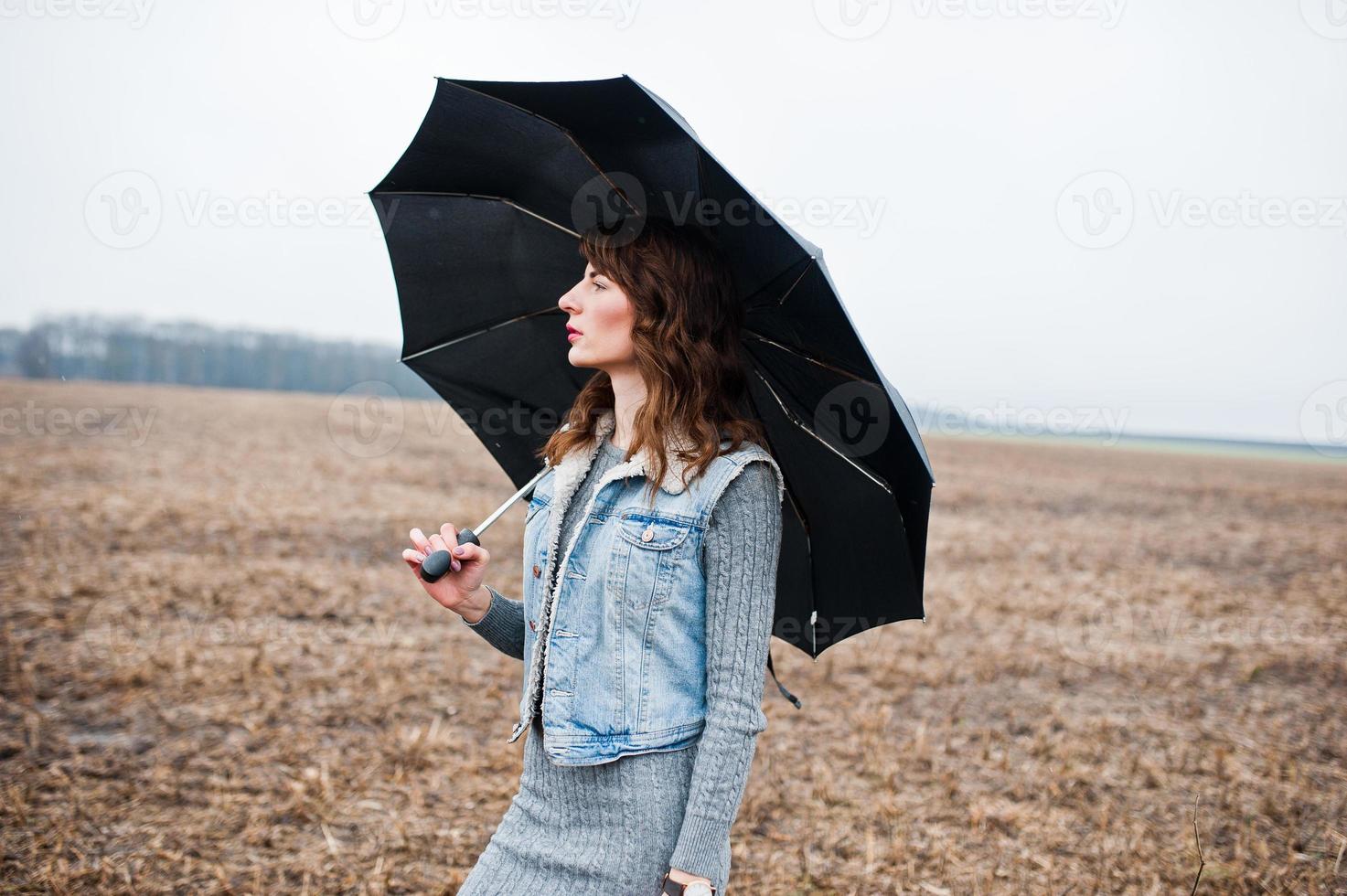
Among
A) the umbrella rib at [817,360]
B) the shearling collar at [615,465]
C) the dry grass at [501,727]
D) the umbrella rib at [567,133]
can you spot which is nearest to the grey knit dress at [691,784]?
the shearling collar at [615,465]

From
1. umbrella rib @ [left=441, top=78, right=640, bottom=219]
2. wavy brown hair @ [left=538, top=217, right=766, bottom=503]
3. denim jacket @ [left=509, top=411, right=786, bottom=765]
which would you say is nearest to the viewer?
denim jacket @ [left=509, top=411, right=786, bottom=765]

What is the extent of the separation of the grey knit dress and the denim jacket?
0.05 m

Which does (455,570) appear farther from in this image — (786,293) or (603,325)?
(786,293)

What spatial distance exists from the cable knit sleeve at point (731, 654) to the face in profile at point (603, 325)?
0.41 meters

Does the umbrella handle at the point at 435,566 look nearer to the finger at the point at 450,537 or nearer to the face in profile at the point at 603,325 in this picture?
the finger at the point at 450,537

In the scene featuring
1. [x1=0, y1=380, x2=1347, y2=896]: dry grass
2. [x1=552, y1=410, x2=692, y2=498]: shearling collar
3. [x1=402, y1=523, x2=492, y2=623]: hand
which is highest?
[x1=552, y1=410, x2=692, y2=498]: shearling collar

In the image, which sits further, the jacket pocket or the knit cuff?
the jacket pocket

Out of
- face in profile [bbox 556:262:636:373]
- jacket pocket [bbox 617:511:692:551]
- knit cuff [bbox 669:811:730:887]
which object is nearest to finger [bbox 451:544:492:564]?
jacket pocket [bbox 617:511:692:551]

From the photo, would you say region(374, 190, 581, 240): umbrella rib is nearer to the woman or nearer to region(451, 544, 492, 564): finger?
the woman

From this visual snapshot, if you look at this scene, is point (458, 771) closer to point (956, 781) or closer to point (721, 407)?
point (956, 781)

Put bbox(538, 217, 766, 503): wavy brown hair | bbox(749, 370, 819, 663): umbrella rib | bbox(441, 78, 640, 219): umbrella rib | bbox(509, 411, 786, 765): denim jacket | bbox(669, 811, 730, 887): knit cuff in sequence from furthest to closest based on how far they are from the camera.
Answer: bbox(749, 370, 819, 663): umbrella rib
bbox(441, 78, 640, 219): umbrella rib
bbox(538, 217, 766, 503): wavy brown hair
bbox(509, 411, 786, 765): denim jacket
bbox(669, 811, 730, 887): knit cuff

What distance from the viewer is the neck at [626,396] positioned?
214cm

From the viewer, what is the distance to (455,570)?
212cm

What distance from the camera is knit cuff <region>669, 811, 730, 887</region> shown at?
1803 mm
